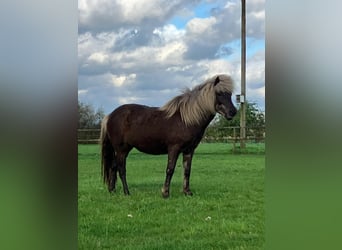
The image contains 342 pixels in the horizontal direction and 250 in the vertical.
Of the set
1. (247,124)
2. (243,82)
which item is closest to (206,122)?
(247,124)

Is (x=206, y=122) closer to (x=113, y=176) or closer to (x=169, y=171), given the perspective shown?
(x=169, y=171)

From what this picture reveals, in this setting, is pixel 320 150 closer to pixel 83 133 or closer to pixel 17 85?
pixel 17 85

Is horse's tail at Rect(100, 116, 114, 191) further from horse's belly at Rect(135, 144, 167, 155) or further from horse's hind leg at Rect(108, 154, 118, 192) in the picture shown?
horse's belly at Rect(135, 144, 167, 155)

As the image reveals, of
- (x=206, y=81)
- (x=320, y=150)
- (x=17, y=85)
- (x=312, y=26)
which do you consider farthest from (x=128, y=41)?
(x=320, y=150)

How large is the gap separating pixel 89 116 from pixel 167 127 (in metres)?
0.48

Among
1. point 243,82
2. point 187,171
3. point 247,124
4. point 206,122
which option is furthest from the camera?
point 206,122

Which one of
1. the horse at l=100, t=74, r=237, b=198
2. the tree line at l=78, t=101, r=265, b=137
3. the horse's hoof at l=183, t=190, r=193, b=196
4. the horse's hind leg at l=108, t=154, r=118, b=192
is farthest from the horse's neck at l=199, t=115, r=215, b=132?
the horse's hind leg at l=108, t=154, r=118, b=192

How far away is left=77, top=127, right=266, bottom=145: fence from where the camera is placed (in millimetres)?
1531

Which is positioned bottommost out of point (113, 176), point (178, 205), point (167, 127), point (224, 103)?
point (178, 205)

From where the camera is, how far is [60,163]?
3.17ft

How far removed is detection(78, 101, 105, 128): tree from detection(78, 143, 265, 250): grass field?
9 centimetres

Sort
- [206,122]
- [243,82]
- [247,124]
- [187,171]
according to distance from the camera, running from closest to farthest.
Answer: [243,82], [247,124], [187,171], [206,122]

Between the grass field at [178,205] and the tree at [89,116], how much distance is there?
93mm

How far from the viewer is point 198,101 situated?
69.0 inches
